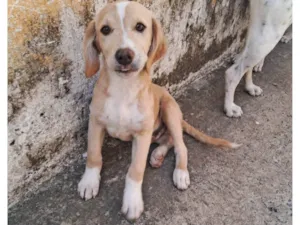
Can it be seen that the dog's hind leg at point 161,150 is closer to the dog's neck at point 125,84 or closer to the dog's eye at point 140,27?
the dog's neck at point 125,84

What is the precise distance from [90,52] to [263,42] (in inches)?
65.7

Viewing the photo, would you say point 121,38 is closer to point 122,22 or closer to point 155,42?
point 122,22

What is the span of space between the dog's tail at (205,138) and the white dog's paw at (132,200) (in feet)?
2.58

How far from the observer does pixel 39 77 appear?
7.12 feet

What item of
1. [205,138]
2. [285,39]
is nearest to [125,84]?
[205,138]

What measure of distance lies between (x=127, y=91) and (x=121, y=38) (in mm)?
414

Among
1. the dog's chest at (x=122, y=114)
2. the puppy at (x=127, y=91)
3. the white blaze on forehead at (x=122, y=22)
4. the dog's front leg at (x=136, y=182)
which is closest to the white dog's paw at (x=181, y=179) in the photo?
the puppy at (x=127, y=91)

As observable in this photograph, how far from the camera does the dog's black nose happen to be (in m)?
1.90

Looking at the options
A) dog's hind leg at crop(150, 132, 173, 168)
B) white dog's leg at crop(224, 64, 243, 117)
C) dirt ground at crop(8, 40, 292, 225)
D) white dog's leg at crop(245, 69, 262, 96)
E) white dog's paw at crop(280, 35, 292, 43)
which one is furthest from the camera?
white dog's paw at crop(280, 35, 292, 43)

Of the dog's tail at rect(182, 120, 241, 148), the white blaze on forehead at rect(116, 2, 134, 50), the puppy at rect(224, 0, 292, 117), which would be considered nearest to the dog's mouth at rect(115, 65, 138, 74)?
the white blaze on forehead at rect(116, 2, 134, 50)

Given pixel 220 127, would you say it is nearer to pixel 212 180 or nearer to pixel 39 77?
pixel 212 180

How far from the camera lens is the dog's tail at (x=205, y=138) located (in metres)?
2.80

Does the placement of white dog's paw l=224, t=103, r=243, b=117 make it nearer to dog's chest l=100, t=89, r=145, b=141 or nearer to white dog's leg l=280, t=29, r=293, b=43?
dog's chest l=100, t=89, r=145, b=141

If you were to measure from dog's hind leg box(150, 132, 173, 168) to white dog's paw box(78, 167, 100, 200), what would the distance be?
0.50 m
